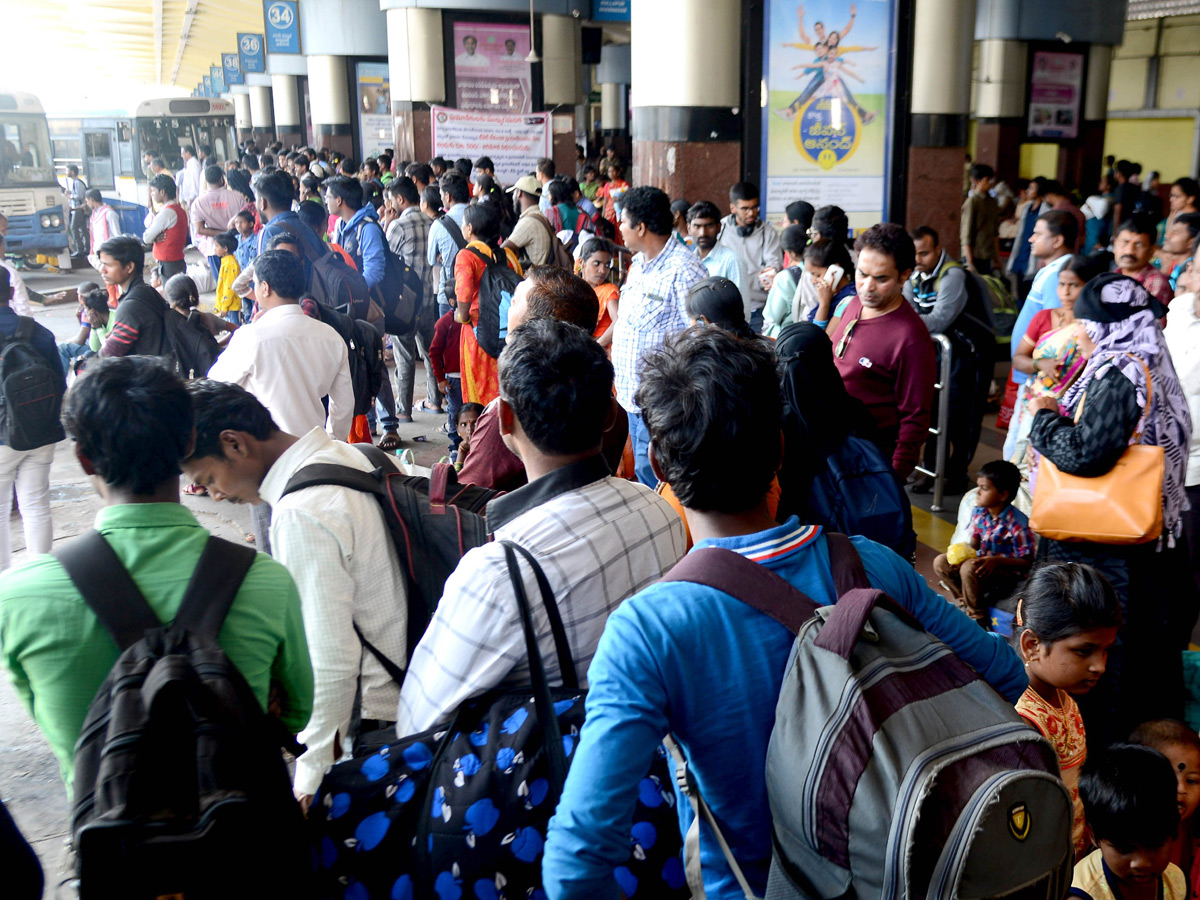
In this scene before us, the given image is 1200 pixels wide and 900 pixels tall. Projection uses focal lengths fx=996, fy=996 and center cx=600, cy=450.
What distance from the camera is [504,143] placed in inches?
460

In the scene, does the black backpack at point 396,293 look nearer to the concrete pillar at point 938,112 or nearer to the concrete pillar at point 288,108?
the concrete pillar at point 938,112

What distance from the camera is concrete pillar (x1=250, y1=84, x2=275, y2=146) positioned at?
35.8 metres

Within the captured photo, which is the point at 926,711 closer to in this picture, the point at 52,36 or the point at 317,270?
the point at 317,270

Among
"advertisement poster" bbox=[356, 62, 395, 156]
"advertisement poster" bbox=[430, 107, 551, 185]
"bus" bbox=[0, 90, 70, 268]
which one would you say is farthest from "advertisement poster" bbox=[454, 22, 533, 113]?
"bus" bbox=[0, 90, 70, 268]

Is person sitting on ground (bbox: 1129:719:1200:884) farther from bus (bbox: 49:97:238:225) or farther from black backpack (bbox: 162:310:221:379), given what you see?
bus (bbox: 49:97:238:225)

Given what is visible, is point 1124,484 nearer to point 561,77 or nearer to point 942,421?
point 942,421

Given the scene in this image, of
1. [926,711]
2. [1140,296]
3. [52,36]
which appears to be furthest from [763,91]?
[52,36]

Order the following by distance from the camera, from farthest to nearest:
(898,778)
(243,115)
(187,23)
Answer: (243,115) → (187,23) → (898,778)

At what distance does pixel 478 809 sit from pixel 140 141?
2410cm

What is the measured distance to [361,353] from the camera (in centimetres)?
557

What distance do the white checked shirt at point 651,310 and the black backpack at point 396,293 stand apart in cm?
274

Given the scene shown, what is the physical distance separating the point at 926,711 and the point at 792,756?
6.9 inches

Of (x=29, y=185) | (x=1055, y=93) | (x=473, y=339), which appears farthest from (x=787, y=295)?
(x=29, y=185)

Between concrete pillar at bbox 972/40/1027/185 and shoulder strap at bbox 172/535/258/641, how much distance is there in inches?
659
